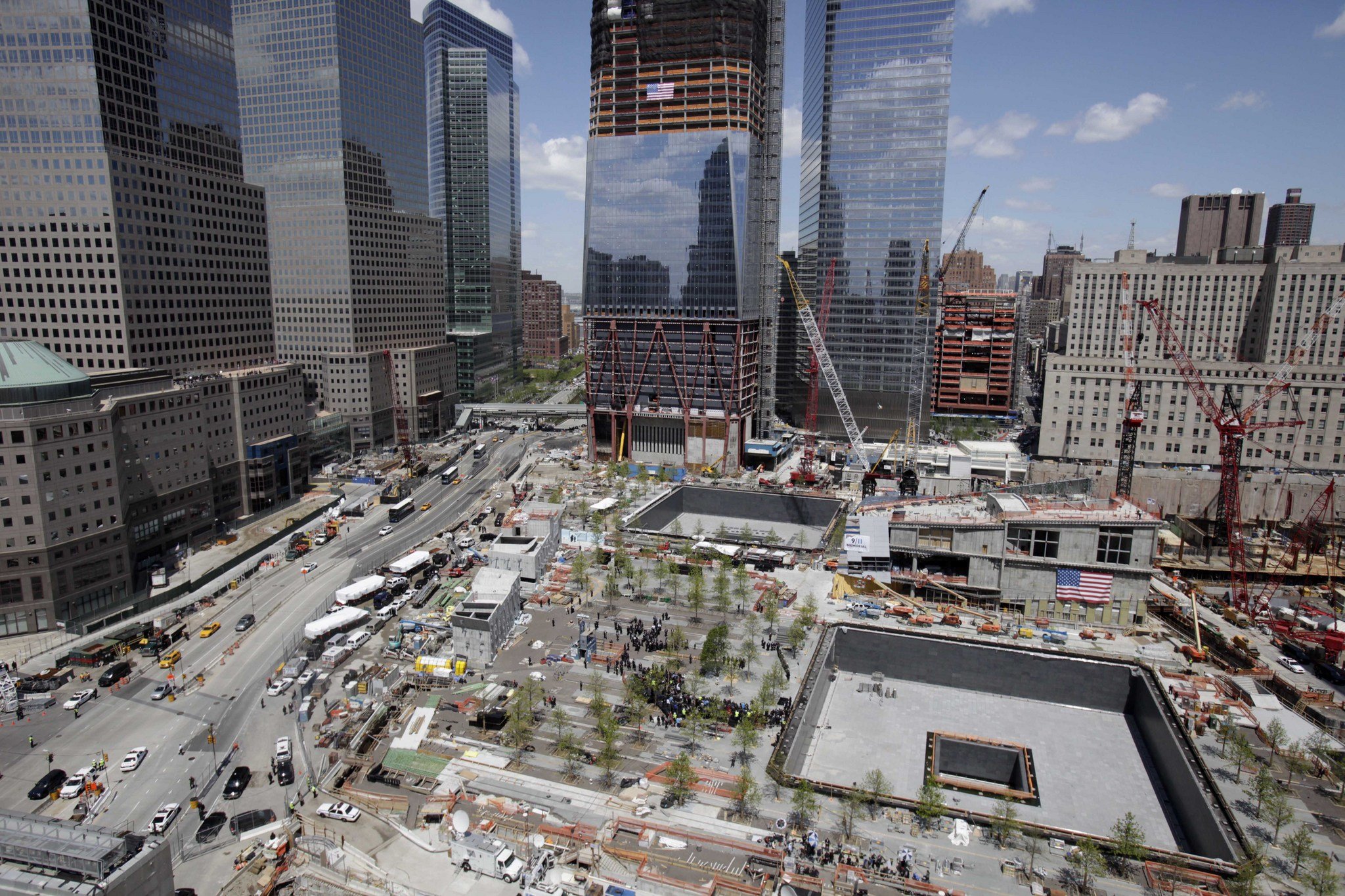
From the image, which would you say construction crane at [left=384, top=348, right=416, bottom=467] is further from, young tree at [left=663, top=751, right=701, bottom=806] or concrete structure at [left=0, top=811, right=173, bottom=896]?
concrete structure at [left=0, top=811, right=173, bottom=896]

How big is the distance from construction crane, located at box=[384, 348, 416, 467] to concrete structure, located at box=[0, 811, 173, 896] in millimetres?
128553

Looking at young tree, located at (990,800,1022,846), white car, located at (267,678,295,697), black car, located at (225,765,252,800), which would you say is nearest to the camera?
young tree, located at (990,800,1022,846)

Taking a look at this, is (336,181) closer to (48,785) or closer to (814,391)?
(814,391)

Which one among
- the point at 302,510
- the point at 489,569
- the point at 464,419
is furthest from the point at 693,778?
the point at 464,419

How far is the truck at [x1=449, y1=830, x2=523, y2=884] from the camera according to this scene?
163 ft

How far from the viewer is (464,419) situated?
7854 inches

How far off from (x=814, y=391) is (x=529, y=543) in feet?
341

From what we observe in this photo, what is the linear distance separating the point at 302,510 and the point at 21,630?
47.0m

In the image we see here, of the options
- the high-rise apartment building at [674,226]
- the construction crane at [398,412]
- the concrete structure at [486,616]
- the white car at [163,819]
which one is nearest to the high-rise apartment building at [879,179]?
the high-rise apartment building at [674,226]

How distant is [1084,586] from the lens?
301ft

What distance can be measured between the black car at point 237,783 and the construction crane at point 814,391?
4241 inches

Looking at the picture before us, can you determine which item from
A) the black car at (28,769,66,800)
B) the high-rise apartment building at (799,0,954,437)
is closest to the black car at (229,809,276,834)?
the black car at (28,769,66,800)

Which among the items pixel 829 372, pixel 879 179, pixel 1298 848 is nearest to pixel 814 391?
pixel 829 372

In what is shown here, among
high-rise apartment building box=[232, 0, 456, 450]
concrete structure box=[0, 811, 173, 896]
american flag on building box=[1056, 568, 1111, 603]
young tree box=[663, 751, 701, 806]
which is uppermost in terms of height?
high-rise apartment building box=[232, 0, 456, 450]
